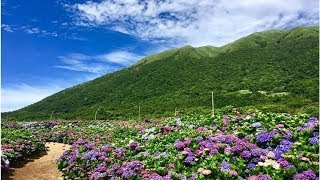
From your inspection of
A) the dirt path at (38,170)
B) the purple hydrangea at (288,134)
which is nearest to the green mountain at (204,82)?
the dirt path at (38,170)

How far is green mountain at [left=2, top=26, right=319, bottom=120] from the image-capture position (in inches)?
4161

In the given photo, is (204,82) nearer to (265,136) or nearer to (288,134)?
(288,134)

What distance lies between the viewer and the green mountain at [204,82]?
106 m

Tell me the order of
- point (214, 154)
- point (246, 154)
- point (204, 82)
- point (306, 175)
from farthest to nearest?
point (204, 82) → point (214, 154) → point (246, 154) → point (306, 175)

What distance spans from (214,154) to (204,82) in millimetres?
123845

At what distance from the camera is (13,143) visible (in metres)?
21.1

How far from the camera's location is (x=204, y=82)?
137m

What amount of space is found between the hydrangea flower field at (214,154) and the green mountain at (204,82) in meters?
71.4

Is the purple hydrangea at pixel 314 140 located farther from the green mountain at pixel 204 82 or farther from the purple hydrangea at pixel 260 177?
the green mountain at pixel 204 82

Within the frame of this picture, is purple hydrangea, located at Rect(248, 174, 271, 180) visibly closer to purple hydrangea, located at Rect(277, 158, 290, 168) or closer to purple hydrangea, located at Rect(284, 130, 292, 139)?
purple hydrangea, located at Rect(277, 158, 290, 168)

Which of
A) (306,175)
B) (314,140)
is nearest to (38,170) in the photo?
(314,140)

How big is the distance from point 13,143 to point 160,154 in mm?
9599

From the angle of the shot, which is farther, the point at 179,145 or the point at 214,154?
the point at 179,145

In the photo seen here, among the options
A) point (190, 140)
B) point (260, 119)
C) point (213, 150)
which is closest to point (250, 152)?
point (213, 150)
